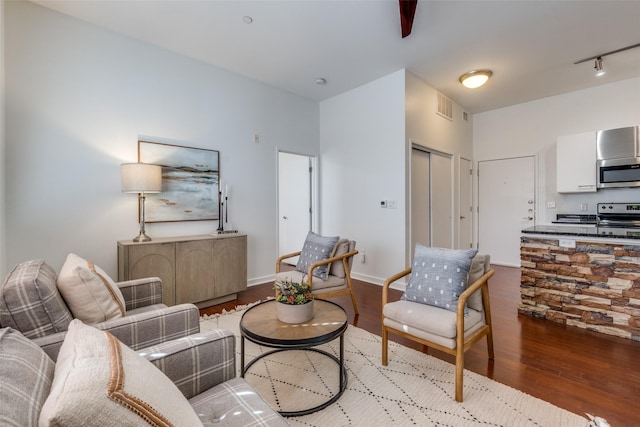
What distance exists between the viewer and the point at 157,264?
9.61 feet

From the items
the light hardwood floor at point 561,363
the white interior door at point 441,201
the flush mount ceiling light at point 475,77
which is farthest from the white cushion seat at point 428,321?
the flush mount ceiling light at point 475,77

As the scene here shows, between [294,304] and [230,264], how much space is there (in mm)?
1920

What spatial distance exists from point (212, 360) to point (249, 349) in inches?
48.1

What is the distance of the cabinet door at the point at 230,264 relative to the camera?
3.38 m

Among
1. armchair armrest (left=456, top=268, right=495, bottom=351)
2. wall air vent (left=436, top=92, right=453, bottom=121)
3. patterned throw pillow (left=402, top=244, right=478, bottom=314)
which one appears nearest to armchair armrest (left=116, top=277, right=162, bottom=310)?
patterned throw pillow (left=402, top=244, right=478, bottom=314)

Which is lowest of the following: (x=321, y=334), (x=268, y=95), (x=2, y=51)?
(x=321, y=334)

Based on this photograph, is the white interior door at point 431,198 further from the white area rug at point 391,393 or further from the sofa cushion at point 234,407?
the sofa cushion at point 234,407

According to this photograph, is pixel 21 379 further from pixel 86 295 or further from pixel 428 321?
pixel 428 321

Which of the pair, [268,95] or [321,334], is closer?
[321,334]

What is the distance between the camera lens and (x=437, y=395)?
179cm

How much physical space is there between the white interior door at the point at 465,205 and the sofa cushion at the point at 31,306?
5.45 meters

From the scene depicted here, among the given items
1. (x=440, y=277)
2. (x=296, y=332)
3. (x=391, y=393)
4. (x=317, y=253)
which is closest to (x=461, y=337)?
(x=440, y=277)

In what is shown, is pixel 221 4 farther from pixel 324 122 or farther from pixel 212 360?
pixel 212 360

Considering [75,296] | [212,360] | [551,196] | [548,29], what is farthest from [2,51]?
[551,196]
